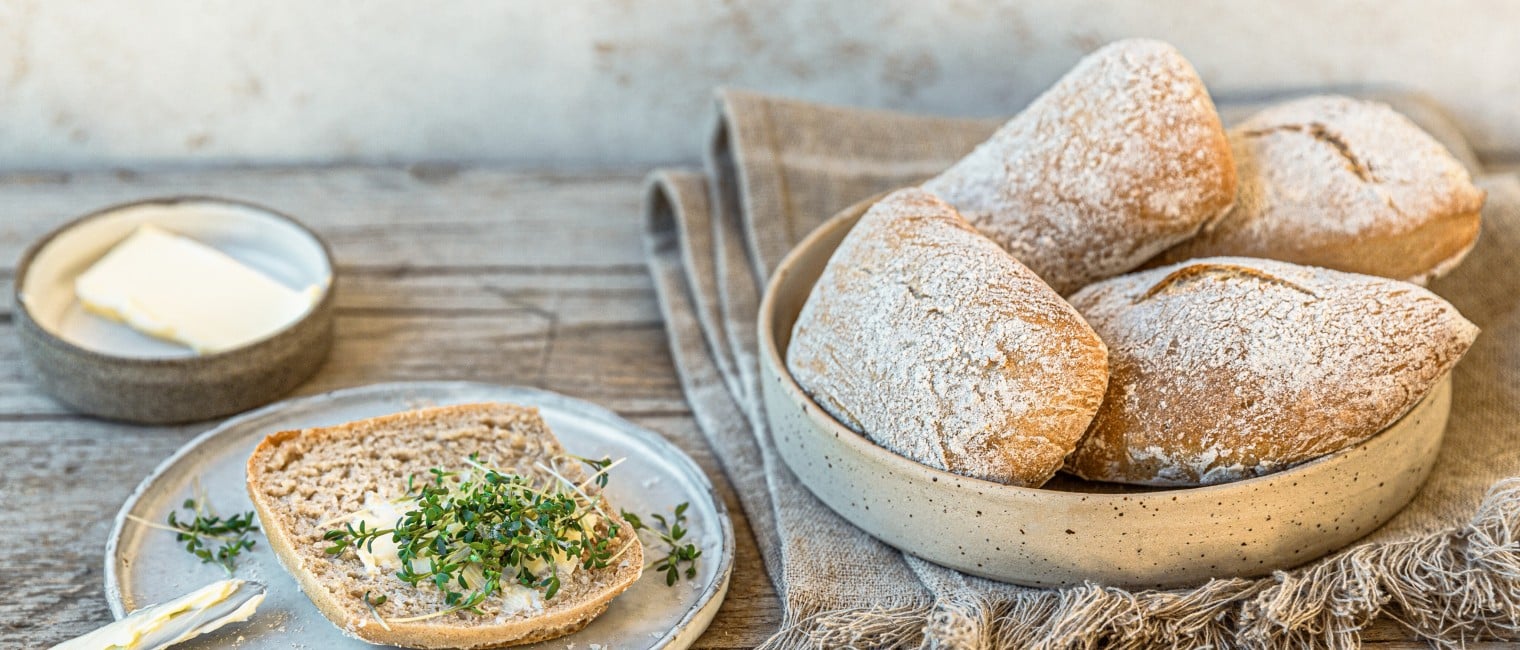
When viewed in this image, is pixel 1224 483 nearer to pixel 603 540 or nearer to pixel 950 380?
pixel 950 380

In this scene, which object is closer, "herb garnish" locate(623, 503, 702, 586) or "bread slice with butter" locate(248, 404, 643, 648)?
"bread slice with butter" locate(248, 404, 643, 648)

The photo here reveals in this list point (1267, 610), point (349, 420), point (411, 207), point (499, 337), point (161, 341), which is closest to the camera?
point (1267, 610)

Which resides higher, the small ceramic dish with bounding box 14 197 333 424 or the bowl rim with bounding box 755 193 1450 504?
the bowl rim with bounding box 755 193 1450 504

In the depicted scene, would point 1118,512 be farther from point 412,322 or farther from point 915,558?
point 412,322

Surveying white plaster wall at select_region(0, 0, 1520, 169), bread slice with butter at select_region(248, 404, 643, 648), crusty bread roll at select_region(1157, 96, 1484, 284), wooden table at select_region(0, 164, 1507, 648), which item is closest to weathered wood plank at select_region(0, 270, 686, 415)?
wooden table at select_region(0, 164, 1507, 648)

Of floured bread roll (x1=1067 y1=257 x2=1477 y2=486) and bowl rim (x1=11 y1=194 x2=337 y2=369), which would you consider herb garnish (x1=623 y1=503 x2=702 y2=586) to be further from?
bowl rim (x1=11 y1=194 x2=337 y2=369)

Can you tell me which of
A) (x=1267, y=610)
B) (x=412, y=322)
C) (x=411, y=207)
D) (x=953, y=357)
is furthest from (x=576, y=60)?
(x=1267, y=610)
